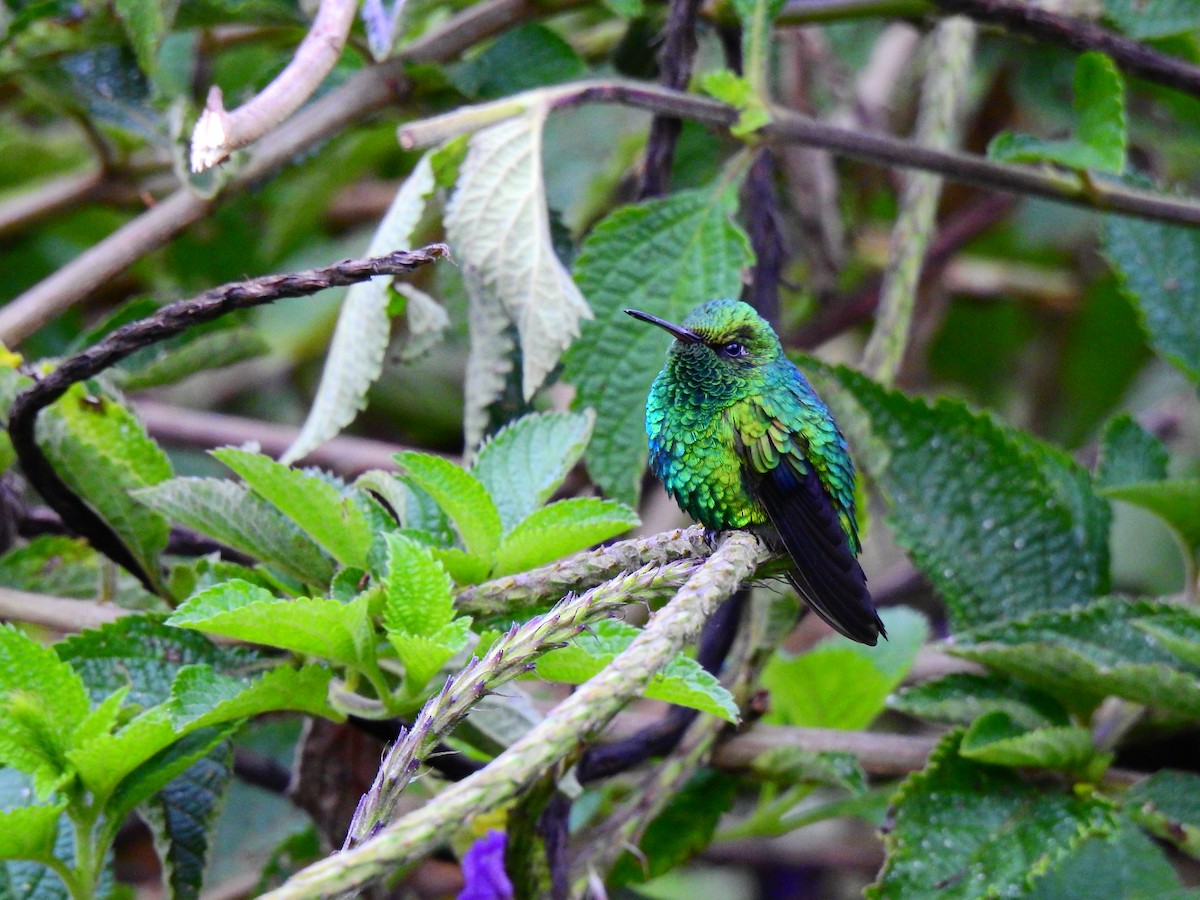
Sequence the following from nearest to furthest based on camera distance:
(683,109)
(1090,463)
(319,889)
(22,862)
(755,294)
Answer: (319,889) → (22,862) → (683,109) → (755,294) → (1090,463)

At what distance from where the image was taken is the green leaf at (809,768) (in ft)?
6.40

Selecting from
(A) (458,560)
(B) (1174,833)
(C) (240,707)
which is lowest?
(B) (1174,833)

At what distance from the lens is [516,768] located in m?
0.96

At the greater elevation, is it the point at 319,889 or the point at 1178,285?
the point at 1178,285

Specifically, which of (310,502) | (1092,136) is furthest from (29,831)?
(1092,136)

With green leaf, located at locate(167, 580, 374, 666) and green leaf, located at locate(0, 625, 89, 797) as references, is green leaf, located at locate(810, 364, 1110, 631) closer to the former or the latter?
green leaf, located at locate(167, 580, 374, 666)

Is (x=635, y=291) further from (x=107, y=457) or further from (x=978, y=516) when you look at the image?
(x=107, y=457)

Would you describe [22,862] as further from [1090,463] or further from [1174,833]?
[1090,463]

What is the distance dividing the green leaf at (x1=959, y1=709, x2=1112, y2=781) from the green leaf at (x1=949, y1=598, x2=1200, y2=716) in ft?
0.25

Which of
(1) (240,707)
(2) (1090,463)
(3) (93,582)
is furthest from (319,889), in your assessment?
(2) (1090,463)

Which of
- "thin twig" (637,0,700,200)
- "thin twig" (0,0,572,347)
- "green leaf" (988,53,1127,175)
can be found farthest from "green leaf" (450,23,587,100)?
"green leaf" (988,53,1127,175)

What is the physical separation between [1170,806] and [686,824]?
2.57 feet

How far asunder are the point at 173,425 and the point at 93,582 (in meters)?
0.96

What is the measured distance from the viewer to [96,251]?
2.35m
